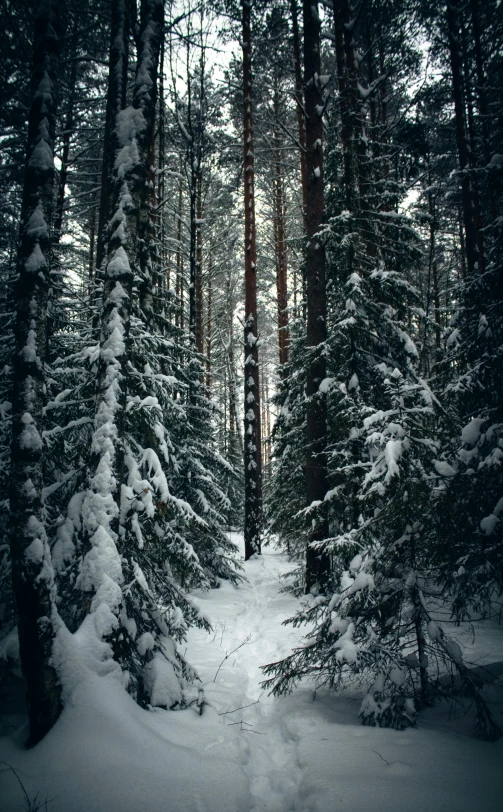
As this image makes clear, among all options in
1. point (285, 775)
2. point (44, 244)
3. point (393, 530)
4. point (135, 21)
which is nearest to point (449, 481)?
point (393, 530)

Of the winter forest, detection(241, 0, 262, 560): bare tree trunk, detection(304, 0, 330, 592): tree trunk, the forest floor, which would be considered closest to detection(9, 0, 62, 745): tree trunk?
the winter forest

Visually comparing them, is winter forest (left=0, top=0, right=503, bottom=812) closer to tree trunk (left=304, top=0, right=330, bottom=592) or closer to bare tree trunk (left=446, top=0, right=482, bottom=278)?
tree trunk (left=304, top=0, right=330, bottom=592)

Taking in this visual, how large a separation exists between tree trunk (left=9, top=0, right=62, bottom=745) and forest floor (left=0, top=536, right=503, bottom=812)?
0.35m

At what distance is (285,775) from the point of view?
2.90m

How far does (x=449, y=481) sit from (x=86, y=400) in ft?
13.7

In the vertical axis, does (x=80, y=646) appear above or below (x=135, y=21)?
below

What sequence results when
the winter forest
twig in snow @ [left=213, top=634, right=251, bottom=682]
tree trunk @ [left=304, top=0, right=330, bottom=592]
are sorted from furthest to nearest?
1. tree trunk @ [left=304, top=0, right=330, bottom=592]
2. twig in snow @ [left=213, top=634, right=251, bottom=682]
3. the winter forest

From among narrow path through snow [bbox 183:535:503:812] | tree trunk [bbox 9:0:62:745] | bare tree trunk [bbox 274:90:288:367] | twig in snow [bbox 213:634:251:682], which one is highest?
bare tree trunk [bbox 274:90:288:367]

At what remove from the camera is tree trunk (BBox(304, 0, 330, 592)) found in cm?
702

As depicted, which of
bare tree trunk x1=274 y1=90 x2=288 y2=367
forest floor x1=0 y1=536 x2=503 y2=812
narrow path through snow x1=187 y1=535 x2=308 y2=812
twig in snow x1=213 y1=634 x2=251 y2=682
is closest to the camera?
forest floor x1=0 y1=536 x2=503 y2=812

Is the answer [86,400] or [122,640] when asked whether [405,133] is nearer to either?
[86,400]

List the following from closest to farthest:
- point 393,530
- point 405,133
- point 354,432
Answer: point 393,530, point 354,432, point 405,133

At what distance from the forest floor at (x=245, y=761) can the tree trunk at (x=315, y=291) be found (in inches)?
139

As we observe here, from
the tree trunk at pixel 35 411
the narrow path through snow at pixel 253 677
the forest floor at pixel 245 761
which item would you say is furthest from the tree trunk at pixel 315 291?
the tree trunk at pixel 35 411
